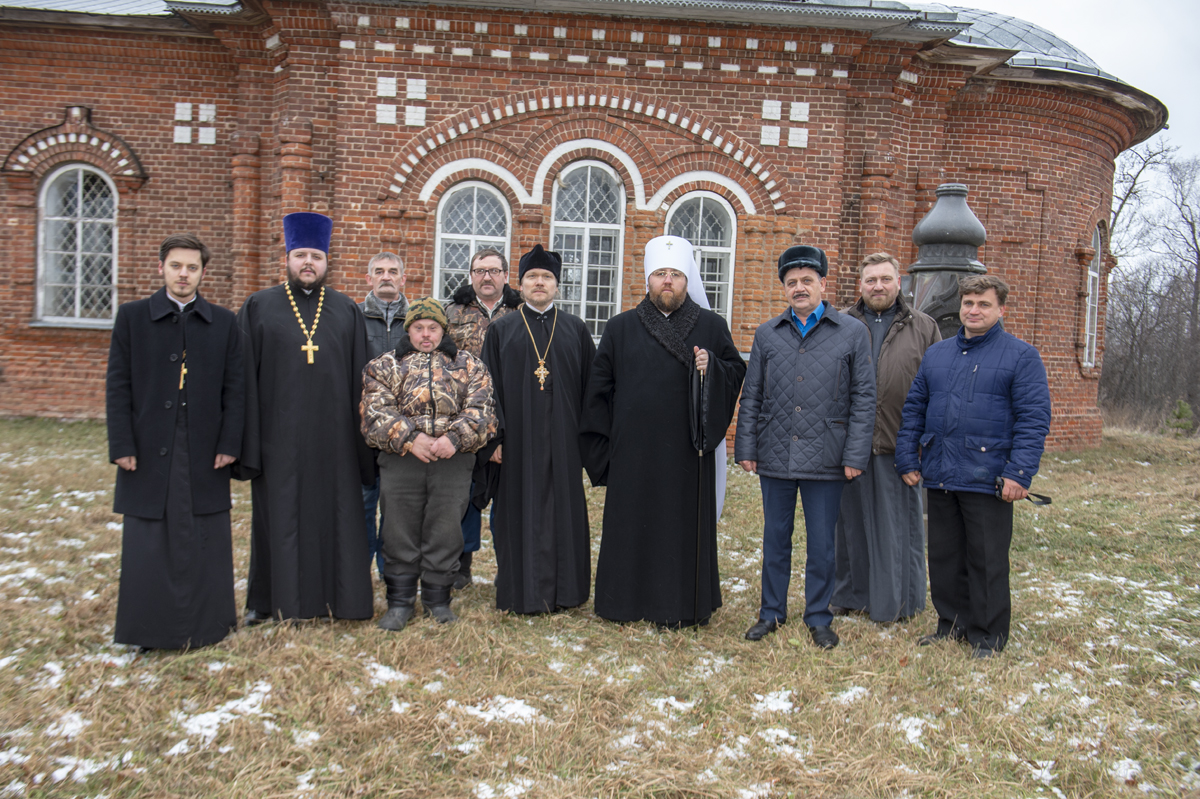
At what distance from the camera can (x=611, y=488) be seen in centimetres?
425

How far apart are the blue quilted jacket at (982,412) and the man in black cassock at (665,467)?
3.29 ft

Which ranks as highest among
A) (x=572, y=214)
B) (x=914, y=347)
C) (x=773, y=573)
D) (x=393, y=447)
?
(x=572, y=214)

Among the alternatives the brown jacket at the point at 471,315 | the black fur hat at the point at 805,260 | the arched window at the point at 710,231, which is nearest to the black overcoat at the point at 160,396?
the brown jacket at the point at 471,315

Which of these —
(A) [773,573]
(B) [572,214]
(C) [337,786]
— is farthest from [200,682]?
(B) [572,214]

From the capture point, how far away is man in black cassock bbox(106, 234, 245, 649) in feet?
11.5

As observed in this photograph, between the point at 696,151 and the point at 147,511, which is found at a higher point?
the point at 696,151

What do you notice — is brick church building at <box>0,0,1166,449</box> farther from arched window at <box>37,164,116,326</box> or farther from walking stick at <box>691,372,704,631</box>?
walking stick at <box>691,372,704,631</box>

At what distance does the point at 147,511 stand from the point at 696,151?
24.1 feet

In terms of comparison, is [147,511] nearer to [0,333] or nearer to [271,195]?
[271,195]

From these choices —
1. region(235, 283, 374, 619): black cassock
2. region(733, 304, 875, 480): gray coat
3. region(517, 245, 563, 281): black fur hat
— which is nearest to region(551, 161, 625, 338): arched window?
region(517, 245, 563, 281): black fur hat

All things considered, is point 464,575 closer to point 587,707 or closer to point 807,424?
point 587,707

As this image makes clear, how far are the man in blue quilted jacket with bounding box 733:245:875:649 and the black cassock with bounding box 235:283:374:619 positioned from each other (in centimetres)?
196

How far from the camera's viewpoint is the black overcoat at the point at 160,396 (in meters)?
3.49

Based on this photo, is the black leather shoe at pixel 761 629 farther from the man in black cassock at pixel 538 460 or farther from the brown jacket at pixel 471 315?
the brown jacket at pixel 471 315
